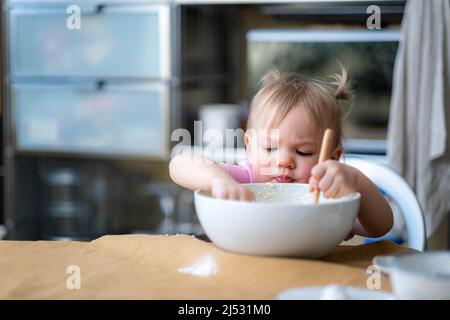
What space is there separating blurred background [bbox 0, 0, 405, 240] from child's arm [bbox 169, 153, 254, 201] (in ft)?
5.22

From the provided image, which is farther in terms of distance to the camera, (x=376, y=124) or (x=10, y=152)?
(x=10, y=152)

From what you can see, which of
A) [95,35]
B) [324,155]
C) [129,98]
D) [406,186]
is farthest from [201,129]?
[324,155]

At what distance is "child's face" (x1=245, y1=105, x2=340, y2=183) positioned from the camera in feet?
3.79

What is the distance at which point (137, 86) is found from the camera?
293 centimetres

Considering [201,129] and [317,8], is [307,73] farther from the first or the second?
[201,129]

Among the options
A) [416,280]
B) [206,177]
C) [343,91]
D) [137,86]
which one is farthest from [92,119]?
[416,280]

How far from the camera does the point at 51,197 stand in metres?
3.22

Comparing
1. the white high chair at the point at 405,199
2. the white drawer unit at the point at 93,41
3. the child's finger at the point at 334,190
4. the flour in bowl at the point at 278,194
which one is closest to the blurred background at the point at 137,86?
the white drawer unit at the point at 93,41

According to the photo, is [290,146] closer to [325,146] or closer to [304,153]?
[304,153]

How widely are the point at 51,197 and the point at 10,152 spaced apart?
250mm

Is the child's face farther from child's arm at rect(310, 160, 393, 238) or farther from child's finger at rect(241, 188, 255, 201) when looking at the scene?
child's finger at rect(241, 188, 255, 201)

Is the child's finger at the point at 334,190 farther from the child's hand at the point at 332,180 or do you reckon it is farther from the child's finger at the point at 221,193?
the child's finger at the point at 221,193

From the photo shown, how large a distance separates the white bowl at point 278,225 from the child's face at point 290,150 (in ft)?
0.83

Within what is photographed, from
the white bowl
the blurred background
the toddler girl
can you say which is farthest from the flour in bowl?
the blurred background
